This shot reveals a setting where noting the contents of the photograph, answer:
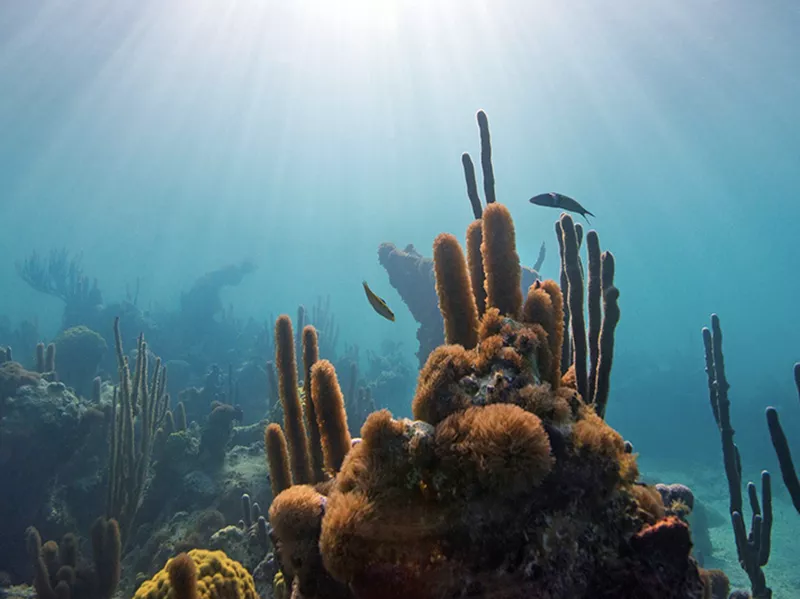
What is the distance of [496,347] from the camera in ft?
6.78

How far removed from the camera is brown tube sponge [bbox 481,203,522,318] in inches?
97.4

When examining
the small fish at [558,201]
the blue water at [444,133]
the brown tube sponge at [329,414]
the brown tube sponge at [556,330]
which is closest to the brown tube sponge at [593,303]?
the small fish at [558,201]

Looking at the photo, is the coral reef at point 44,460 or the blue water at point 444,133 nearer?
Answer: the coral reef at point 44,460

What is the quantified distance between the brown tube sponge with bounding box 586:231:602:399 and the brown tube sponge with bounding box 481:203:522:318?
0.99 meters

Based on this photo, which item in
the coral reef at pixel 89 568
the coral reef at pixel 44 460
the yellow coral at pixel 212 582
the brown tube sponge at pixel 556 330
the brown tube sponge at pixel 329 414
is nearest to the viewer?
the brown tube sponge at pixel 556 330

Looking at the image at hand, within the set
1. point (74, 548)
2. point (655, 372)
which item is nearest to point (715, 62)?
point (655, 372)

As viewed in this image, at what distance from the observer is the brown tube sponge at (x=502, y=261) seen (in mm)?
2475

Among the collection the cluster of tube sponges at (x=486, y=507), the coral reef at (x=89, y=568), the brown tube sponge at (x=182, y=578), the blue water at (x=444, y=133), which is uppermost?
the blue water at (x=444, y=133)

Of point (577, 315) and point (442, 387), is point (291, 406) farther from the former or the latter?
point (577, 315)

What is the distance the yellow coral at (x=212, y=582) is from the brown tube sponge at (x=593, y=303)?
10.6ft

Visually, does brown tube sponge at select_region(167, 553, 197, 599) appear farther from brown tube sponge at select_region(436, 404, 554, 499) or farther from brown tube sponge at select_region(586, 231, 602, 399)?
brown tube sponge at select_region(586, 231, 602, 399)

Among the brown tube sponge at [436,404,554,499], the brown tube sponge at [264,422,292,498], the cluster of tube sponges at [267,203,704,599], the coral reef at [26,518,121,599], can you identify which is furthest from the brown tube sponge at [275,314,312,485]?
the coral reef at [26,518,121,599]

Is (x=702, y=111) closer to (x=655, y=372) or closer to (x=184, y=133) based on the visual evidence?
(x=655, y=372)

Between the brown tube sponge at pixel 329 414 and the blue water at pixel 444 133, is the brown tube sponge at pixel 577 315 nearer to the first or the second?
the brown tube sponge at pixel 329 414
